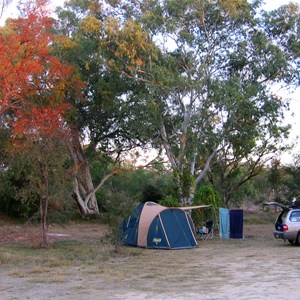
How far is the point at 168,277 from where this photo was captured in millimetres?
12383

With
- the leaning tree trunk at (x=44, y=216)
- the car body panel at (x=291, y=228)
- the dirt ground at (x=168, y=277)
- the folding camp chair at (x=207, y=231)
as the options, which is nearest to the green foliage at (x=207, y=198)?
the folding camp chair at (x=207, y=231)

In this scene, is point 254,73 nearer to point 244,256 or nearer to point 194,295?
point 244,256

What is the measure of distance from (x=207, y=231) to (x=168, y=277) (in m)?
12.2

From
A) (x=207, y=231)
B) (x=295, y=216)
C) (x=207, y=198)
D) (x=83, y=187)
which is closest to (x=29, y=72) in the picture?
(x=207, y=198)

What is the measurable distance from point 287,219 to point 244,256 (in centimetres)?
388

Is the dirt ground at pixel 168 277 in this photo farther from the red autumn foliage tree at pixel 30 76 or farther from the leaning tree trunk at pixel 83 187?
the leaning tree trunk at pixel 83 187

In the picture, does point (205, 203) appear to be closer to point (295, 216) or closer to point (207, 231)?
point (207, 231)

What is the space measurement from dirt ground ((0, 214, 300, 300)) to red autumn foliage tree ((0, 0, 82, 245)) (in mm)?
7388

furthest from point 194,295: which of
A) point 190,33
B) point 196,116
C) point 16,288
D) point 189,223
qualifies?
point 190,33

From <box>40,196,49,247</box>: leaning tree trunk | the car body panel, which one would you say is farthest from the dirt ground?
<box>40,196,49,247</box>: leaning tree trunk

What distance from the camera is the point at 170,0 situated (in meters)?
26.6

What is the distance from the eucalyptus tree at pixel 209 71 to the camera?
26531 mm

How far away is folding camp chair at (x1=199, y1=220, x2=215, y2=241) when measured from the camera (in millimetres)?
24188

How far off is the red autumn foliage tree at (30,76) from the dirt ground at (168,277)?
24.2 ft
